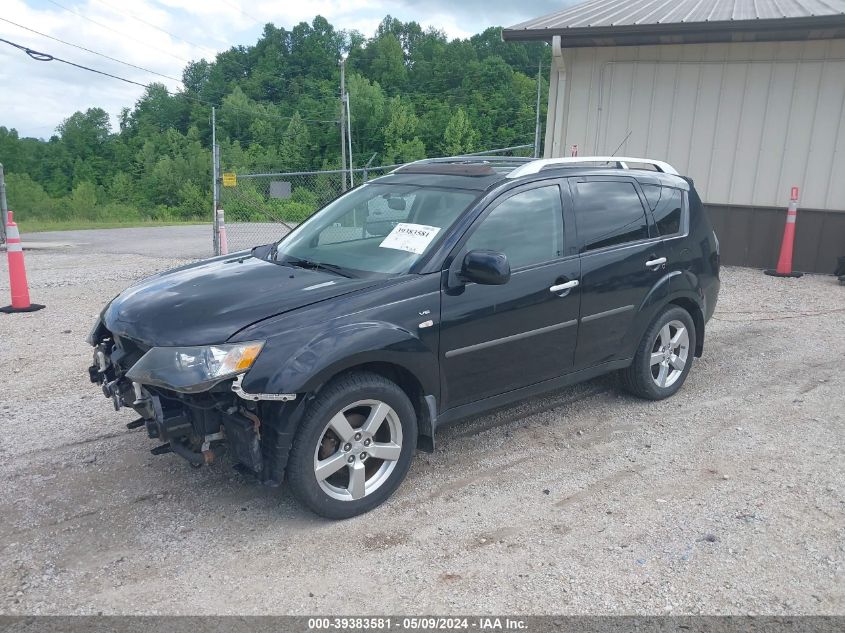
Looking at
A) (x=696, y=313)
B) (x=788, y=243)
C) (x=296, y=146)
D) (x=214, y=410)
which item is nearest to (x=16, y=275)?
(x=214, y=410)

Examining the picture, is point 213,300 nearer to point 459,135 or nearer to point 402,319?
point 402,319

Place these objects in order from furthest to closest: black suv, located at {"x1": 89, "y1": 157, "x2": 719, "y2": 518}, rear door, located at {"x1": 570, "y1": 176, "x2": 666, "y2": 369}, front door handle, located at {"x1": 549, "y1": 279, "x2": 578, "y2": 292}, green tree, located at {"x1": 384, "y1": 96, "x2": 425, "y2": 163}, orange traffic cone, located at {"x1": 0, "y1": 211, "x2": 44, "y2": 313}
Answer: green tree, located at {"x1": 384, "y1": 96, "x2": 425, "y2": 163} → orange traffic cone, located at {"x1": 0, "y1": 211, "x2": 44, "y2": 313} → rear door, located at {"x1": 570, "y1": 176, "x2": 666, "y2": 369} → front door handle, located at {"x1": 549, "y1": 279, "x2": 578, "y2": 292} → black suv, located at {"x1": 89, "y1": 157, "x2": 719, "y2": 518}

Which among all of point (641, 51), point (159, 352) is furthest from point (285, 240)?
point (641, 51)

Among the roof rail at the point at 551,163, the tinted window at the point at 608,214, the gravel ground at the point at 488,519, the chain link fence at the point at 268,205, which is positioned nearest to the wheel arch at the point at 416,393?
the gravel ground at the point at 488,519

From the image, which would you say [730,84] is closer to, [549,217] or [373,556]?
[549,217]

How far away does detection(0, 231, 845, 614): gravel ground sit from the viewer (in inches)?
118

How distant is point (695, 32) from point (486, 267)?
825 centimetres

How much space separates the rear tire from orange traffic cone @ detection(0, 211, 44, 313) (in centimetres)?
682

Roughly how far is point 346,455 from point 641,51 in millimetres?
9751

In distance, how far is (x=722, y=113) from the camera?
10.8 m

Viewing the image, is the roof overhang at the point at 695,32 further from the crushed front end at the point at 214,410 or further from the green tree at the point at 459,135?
the green tree at the point at 459,135

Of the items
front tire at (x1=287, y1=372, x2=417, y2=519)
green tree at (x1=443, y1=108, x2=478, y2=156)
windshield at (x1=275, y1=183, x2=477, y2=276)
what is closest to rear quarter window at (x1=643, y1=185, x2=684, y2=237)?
windshield at (x1=275, y1=183, x2=477, y2=276)

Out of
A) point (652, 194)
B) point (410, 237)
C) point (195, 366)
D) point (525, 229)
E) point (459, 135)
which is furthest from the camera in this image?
point (459, 135)

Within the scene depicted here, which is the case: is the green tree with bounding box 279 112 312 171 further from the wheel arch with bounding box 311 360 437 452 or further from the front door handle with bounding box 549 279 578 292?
the wheel arch with bounding box 311 360 437 452
